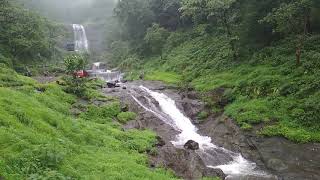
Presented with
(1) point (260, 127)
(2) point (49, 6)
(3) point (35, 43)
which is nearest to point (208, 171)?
(1) point (260, 127)

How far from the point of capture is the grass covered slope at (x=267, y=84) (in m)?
30.9

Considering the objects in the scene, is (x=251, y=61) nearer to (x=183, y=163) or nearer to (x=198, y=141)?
(x=198, y=141)

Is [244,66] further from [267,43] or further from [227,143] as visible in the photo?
[227,143]

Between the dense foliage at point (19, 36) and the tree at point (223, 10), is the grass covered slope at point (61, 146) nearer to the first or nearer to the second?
the tree at point (223, 10)

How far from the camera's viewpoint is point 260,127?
104ft

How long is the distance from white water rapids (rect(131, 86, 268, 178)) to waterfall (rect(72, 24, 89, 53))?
204 ft

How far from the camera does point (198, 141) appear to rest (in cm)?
3139

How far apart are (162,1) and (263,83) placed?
4734 centimetres

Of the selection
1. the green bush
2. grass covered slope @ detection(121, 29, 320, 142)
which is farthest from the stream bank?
grass covered slope @ detection(121, 29, 320, 142)

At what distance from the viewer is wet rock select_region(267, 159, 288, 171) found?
24908mm

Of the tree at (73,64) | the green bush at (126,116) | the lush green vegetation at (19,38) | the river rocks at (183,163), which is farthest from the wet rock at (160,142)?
the lush green vegetation at (19,38)

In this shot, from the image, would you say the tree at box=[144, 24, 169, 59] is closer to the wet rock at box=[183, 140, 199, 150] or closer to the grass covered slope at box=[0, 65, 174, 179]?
the grass covered slope at box=[0, 65, 174, 179]

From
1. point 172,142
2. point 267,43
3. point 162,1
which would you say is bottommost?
point 172,142

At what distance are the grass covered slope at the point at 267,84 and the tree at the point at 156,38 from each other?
14872 mm
